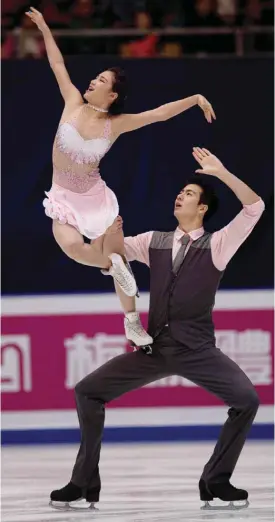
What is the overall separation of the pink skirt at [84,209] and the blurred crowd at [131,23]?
273 cm

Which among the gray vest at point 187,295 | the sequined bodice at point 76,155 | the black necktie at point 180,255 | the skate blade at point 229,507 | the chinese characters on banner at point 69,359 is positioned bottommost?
the skate blade at point 229,507

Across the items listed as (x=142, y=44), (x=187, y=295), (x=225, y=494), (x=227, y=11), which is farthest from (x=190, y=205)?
(x=227, y=11)

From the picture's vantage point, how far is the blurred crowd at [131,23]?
8.70m

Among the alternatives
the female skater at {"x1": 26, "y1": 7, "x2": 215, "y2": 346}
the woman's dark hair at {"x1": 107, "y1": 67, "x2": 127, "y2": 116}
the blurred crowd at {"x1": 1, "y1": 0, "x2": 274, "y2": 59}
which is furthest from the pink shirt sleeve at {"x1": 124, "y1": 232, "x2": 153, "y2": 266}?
the blurred crowd at {"x1": 1, "y1": 0, "x2": 274, "y2": 59}

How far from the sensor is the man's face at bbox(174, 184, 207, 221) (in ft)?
19.3

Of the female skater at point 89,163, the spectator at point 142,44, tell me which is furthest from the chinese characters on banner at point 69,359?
the female skater at point 89,163

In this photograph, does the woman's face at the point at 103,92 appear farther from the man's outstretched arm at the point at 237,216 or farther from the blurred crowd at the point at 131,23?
the blurred crowd at the point at 131,23

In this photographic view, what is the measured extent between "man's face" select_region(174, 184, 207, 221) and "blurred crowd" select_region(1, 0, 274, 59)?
117 inches

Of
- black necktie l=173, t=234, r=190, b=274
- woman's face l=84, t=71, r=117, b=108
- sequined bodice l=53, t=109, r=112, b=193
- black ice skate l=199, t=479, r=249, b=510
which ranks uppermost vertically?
woman's face l=84, t=71, r=117, b=108

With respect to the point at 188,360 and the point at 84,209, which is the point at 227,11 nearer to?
the point at 84,209

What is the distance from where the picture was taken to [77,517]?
5.66 meters

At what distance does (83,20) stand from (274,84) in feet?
4.64

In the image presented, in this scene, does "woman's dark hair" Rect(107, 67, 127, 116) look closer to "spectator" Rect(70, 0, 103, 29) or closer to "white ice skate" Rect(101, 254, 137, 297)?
"white ice skate" Rect(101, 254, 137, 297)

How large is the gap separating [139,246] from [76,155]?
530mm
